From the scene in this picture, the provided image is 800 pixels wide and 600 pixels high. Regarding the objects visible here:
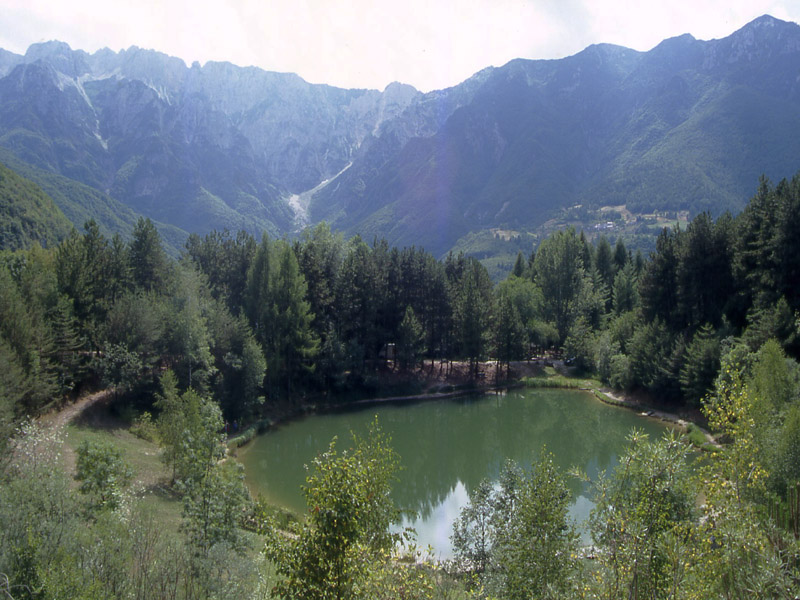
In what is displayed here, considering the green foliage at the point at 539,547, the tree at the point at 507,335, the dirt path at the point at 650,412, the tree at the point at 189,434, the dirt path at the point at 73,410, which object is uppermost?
the green foliage at the point at 539,547

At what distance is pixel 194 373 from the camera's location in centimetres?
3769

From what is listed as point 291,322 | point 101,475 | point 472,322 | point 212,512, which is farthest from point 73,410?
point 472,322

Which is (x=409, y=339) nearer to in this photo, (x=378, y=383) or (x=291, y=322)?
(x=378, y=383)

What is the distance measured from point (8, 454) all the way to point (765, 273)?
46045mm

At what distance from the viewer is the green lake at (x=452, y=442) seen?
1192 inches

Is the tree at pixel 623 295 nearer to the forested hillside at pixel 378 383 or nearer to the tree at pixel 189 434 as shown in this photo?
the forested hillside at pixel 378 383

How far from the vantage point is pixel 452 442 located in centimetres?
4156

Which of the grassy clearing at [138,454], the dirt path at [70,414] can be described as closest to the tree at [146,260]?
the dirt path at [70,414]

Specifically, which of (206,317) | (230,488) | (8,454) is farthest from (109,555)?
(206,317)

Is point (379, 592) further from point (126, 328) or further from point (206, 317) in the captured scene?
point (206, 317)

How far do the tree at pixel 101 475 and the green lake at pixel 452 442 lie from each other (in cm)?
1201

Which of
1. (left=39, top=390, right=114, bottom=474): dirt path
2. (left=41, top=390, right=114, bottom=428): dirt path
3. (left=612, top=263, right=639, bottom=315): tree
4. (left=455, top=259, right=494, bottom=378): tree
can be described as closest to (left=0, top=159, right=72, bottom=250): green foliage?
(left=41, top=390, right=114, bottom=428): dirt path

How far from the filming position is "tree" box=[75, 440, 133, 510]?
53.4 ft

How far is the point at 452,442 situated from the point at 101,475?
2864 centimetres
